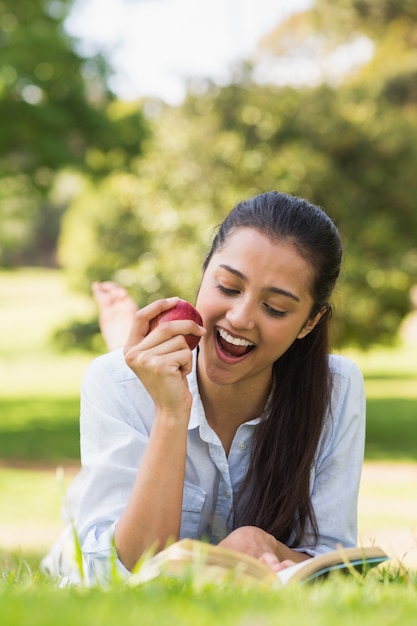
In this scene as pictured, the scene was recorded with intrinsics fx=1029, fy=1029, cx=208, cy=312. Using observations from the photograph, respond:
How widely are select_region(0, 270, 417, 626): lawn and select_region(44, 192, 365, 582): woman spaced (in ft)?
0.98

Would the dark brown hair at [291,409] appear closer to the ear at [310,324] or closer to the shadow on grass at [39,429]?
the ear at [310,324]

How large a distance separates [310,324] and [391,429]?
19318mm

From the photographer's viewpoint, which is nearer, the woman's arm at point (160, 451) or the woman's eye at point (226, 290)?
the woman's arm at point (160, 451)

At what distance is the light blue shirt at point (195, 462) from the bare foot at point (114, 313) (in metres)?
1.84

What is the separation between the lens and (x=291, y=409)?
12.4 ft

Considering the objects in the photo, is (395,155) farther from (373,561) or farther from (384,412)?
(373,561)

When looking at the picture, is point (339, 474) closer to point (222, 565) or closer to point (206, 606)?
point (222, 565)

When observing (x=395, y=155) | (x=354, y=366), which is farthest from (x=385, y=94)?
(x=354, y=366)

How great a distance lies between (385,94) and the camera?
25.4m

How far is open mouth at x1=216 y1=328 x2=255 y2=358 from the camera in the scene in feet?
11.3

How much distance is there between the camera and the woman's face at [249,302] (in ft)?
11.1

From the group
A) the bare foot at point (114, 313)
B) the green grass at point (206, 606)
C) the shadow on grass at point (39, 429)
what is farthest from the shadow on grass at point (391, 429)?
the green grass at point (206, 606)

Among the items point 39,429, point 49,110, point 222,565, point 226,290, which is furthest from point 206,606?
point 39,429

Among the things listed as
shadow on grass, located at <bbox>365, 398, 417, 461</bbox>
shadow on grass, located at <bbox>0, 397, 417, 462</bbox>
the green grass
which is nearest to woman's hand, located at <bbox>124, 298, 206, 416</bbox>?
the green grass
